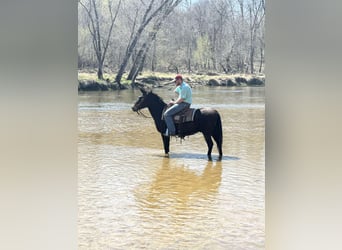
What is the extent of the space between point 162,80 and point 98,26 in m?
0.54

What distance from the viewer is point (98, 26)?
3006mm

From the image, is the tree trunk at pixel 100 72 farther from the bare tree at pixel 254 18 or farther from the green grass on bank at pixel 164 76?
the bare tree at pixel 254 18

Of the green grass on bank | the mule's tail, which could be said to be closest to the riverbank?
the green grass on bank

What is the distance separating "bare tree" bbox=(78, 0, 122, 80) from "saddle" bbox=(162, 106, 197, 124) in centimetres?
56

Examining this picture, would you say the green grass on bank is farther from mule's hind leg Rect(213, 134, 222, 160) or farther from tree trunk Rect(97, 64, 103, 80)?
mule's hind leg Rect(213, 134, 222, 160)

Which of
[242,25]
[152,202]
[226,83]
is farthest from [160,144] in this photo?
[242,25]

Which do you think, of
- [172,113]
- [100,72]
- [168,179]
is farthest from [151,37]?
[168,179]

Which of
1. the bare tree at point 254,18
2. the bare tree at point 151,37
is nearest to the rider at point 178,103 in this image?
the bare tree at point 151,37

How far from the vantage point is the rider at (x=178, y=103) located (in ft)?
10.0

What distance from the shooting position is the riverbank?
3.03 meters
